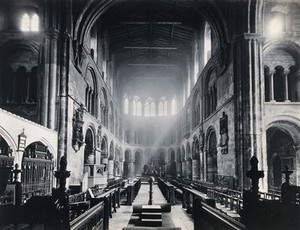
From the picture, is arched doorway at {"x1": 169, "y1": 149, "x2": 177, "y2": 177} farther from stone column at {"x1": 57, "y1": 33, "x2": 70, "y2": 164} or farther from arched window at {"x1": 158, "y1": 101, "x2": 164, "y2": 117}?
stone column at {"x1": 57, "y1": 33, "x2": 70, "y2": 164}

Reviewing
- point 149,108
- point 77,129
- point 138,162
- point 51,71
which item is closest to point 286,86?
point 77,129

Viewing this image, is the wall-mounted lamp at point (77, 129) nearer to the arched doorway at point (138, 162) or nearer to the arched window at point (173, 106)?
the arched doorway at point (138, 162)

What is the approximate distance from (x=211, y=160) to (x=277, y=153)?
14.7 ft

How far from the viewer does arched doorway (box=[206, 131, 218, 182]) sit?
889 inches

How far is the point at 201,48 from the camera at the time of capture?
25266mm

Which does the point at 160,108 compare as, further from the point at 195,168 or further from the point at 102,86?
the point at 102,86

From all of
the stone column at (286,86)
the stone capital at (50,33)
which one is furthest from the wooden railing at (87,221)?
Answer: the stone column at (286,86)

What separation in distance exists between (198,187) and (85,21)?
10968 mm

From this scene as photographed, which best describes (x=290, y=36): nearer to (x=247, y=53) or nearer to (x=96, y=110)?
(x=247, y=53)

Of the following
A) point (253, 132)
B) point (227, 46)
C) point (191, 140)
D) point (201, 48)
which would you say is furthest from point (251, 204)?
point (191, 140)

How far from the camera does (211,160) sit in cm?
2300

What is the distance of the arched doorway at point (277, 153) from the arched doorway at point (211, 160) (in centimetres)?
348

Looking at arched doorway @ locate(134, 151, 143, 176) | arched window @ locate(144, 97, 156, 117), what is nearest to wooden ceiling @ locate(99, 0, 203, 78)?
arched window @ locate(144, 97, 156, 117)

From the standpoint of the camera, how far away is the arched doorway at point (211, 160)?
889 inches
